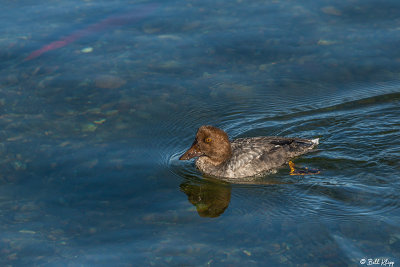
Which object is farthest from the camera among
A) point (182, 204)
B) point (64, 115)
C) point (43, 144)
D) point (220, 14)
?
point (220, 14)

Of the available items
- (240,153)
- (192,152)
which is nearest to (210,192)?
(192,152)

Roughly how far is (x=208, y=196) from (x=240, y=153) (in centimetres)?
114

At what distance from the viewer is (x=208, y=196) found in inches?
386

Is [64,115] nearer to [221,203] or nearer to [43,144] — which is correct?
[43,144]

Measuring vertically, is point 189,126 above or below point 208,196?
above

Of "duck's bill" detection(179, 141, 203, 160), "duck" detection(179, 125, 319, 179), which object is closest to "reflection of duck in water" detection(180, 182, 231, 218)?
"duck" detection(179, 125, 319, 179)

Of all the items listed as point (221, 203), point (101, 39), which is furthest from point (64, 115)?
point (221, 203)

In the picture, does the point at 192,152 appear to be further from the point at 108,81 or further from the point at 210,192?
the point at 108,81

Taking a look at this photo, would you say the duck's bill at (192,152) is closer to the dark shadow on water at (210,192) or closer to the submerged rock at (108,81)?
the dark shadow on water at (210,192)

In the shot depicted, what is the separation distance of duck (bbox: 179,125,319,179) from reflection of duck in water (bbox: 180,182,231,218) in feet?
1.29

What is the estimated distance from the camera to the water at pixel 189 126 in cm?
830

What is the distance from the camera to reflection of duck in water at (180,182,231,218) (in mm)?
9250

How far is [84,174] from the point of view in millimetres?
10086

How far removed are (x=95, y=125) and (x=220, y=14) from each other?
557cm
